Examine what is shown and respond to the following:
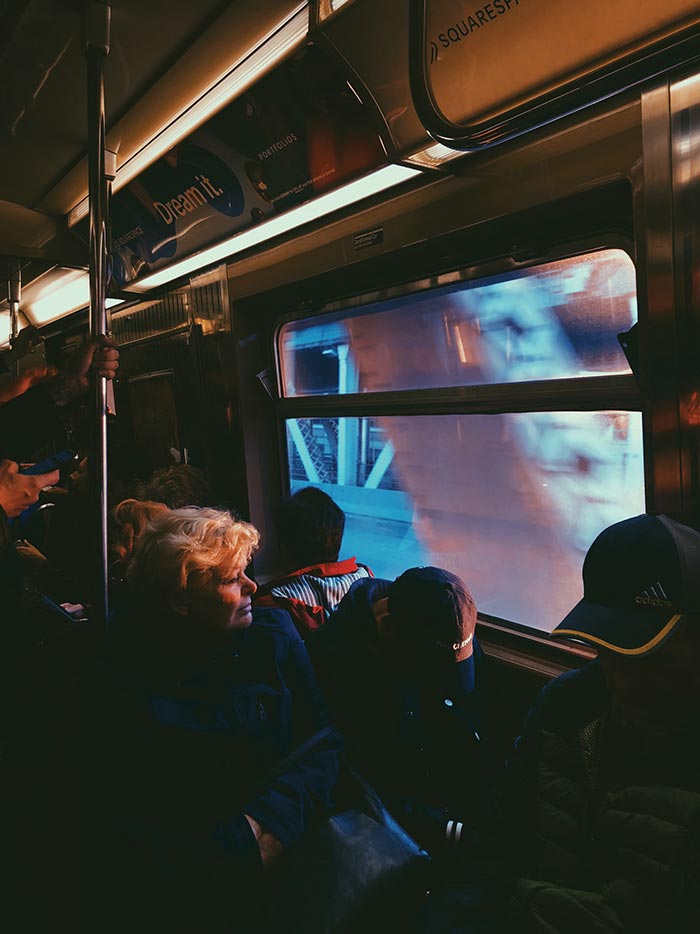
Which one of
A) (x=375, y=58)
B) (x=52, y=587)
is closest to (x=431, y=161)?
(x=375, y=58)

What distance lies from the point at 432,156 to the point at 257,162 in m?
0.84

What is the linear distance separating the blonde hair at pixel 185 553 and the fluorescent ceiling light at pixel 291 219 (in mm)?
1344

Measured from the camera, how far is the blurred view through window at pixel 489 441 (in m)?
2.17

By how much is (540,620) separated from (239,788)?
4.37ft

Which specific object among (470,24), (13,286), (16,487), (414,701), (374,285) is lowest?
(414,701)

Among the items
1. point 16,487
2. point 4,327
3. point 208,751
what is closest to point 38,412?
point 16,487

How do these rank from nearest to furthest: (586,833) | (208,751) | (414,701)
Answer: (586,833)
(208,751)
(414,701)

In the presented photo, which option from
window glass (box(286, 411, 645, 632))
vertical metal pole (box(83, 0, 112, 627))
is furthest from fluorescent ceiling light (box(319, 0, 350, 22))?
window glass (box(286, 411, 645, 632))

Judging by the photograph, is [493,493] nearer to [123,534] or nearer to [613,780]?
[613,780]

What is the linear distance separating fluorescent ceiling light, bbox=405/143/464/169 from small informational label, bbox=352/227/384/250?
1.49 feet

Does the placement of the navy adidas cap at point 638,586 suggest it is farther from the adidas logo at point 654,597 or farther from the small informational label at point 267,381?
the small informational label at point 267,381

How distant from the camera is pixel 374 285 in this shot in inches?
114

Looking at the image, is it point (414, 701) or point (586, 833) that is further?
point (414, 701)

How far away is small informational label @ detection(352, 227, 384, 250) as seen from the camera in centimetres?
256
